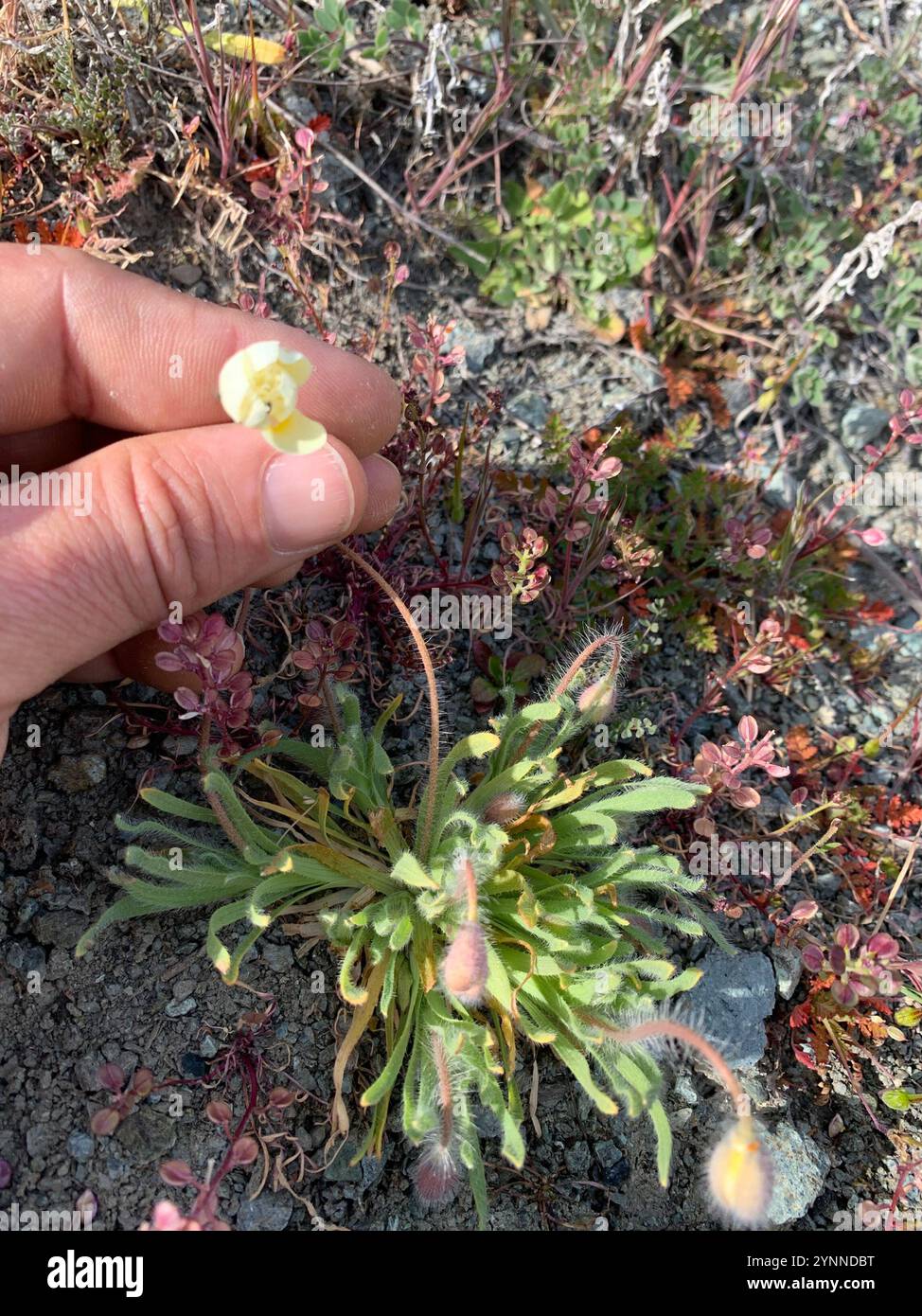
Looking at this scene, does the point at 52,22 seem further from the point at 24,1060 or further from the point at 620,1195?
the point at 620,1195

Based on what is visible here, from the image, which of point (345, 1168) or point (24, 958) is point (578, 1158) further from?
point (24, 958)

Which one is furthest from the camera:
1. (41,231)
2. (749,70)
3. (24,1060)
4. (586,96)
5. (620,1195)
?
(586,96)

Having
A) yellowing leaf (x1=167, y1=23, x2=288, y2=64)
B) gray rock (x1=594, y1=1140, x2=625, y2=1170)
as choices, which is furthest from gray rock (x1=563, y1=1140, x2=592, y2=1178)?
yellowing leaf (x1=167, y1=23, x2=288, y2=64)

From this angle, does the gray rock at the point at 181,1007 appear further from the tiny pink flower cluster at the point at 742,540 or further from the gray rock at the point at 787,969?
the tiny pink flower cluster at the point at 742,540

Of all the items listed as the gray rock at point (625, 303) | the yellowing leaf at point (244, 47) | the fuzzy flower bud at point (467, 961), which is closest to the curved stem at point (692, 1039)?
the fuzzy flower bud at point (467, 961)

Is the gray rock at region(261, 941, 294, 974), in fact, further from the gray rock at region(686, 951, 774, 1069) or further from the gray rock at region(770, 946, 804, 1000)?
the gray rock at region(770, 946, 804, 1000)
